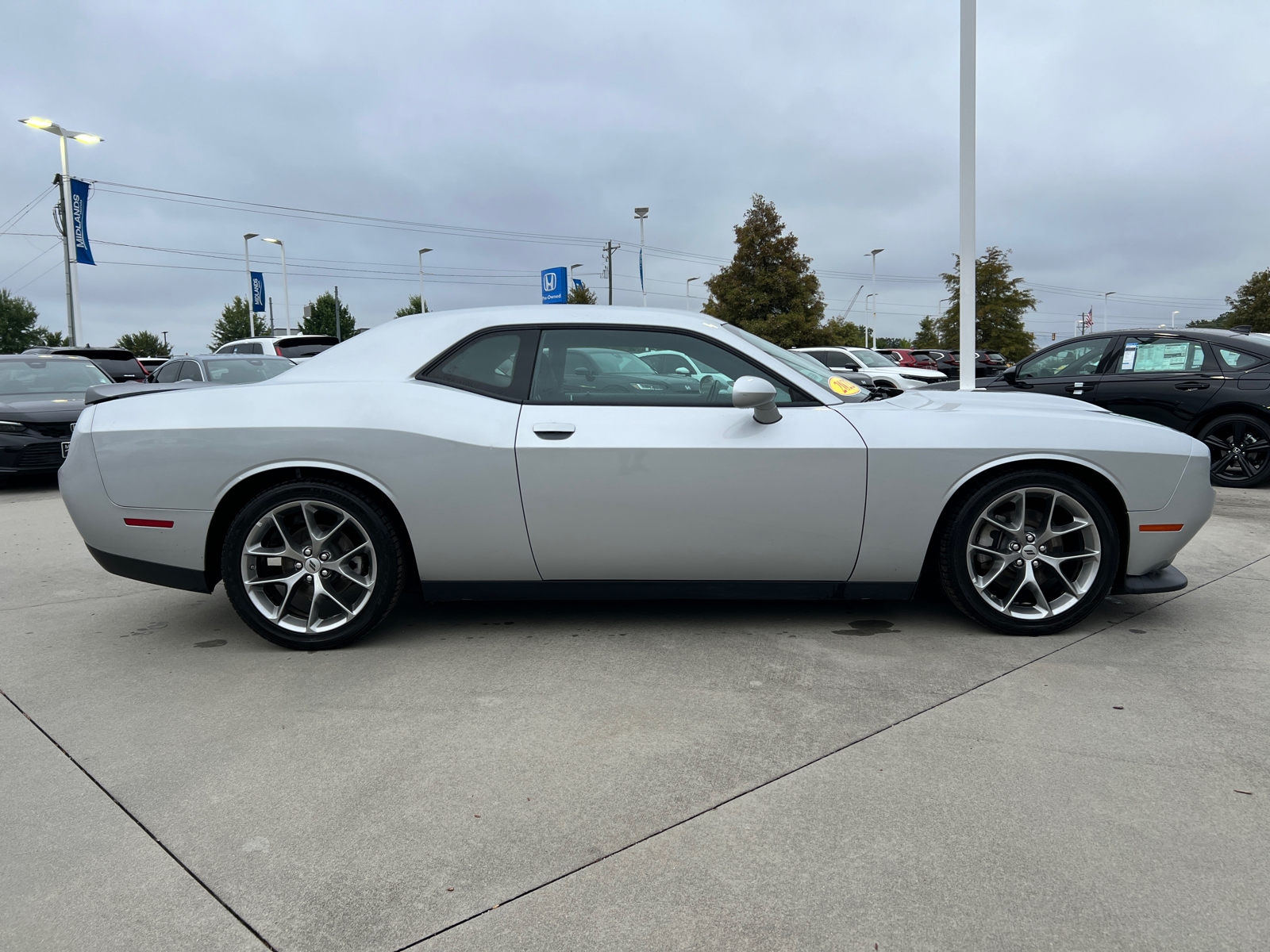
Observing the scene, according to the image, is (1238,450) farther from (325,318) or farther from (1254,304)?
(325,318)

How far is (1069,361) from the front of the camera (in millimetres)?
8977

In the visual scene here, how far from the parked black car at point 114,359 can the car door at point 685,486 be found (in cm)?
Answer: 1677

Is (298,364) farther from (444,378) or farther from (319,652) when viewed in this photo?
(319,652)

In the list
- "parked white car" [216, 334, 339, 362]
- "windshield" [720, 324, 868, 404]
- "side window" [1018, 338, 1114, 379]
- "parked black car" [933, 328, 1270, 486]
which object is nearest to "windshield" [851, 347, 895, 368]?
"side window" [1018, 338, 1114, 379]

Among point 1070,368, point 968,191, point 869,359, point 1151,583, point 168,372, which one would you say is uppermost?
point 968,191

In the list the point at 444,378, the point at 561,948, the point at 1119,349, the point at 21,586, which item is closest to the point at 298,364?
the point at 444,378

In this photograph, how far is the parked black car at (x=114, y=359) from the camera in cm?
1772

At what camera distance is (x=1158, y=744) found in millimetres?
2676

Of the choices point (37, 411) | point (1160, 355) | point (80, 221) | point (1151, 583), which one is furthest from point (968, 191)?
point (80, 221)

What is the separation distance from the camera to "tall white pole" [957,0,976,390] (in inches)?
341

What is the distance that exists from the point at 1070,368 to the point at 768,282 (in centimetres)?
2465

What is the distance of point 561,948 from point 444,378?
2.40 metres

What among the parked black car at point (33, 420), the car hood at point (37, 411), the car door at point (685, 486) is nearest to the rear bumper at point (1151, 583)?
the car door at point (685, 486)

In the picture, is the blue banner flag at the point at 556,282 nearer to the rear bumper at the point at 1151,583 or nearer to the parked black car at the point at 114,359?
the parked black car at the point at 114,359
